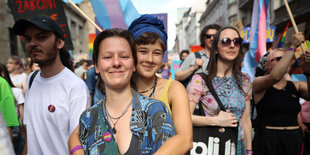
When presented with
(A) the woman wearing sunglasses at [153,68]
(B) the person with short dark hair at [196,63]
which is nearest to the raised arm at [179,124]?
(A) the woman wearing sunglasses at [153,68]

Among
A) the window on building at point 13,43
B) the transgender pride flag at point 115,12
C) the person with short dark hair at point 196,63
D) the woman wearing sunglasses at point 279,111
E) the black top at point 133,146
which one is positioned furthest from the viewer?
the window on building at point 13,43

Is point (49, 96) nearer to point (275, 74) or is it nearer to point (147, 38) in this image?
point (147, 38)

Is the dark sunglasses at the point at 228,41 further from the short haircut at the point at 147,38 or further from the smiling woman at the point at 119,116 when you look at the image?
the smiling woman at the point at 119,116

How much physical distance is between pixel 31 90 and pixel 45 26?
59cm

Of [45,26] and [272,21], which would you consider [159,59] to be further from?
[272,21]

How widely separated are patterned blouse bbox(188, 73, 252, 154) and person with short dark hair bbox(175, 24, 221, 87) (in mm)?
1112

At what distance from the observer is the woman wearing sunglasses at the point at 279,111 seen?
2961 millimetres

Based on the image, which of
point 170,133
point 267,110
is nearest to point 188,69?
point 267,110

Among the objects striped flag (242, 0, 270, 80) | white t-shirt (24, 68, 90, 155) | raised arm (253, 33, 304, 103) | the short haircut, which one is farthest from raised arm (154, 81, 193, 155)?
striped flag (242, 0, 270, 80)

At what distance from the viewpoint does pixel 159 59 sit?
1.79m

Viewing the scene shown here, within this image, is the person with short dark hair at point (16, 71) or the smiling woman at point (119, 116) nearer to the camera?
the smiling woman at point (119, 116)

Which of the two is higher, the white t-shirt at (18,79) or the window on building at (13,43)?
the window on building at (13,43)

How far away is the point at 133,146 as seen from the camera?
120cm

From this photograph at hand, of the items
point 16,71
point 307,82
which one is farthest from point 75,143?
point 16,71
